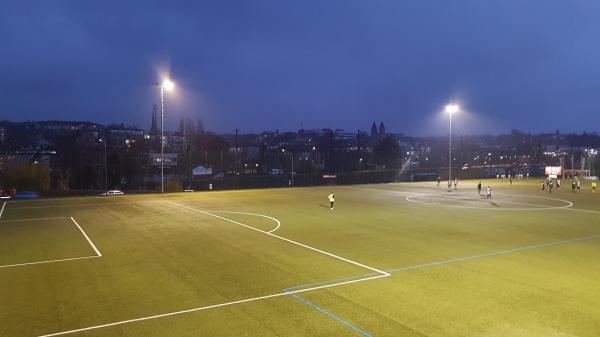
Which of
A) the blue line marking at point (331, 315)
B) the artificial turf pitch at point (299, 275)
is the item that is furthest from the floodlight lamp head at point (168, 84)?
the blue line marking at point (331, 315)

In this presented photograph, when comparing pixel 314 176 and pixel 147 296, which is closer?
pixel 147 296

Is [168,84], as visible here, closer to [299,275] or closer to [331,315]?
[299,275]

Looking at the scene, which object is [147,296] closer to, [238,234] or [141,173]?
[238,234]

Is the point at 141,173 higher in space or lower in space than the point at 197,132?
lower

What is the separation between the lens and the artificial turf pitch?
9641 mm

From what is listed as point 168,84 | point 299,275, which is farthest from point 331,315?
point 168,84

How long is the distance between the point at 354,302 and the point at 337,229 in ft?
37.1

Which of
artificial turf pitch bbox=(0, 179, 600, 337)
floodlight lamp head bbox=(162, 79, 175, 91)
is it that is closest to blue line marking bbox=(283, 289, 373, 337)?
artificial turf pitch bbox=(0, 179, 600, 337)

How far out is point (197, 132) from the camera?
159 metres

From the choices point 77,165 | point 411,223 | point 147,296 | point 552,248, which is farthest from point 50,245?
point 77,165

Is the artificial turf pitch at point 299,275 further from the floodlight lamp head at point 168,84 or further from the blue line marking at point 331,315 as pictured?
the floodlight lamp head at point 168,84

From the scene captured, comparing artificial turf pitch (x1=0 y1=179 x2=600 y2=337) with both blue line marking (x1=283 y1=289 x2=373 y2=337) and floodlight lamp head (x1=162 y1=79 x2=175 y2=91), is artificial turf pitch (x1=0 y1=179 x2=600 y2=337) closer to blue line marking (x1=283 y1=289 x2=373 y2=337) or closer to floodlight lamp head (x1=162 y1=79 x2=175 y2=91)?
blue line marking (x1=283 y1=289 x2=373 y2=337)

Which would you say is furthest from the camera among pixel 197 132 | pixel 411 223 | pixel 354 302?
pixel 197 132

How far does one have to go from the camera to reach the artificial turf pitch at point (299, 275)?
964 cm
